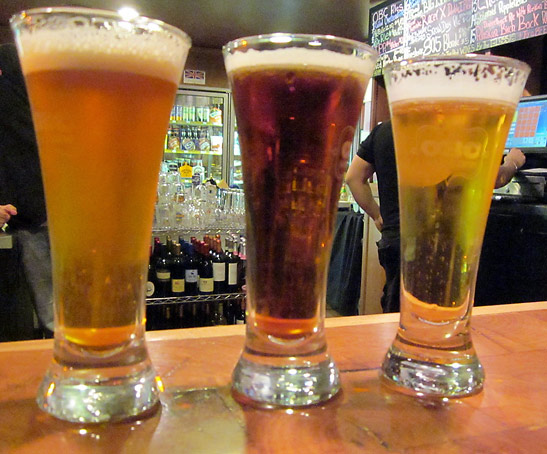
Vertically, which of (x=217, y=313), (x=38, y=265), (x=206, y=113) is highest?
(x=206, y=113)

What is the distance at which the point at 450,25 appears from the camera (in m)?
3.45

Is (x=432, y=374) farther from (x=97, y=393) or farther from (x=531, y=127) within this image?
(x=531, y=127)

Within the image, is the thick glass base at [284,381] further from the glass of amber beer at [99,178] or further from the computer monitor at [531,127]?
the computer monitor at [531,127]

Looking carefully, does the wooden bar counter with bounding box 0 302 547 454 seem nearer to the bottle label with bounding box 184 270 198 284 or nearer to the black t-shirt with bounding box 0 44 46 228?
the black t-shirt with bounding box 0 44 46 228

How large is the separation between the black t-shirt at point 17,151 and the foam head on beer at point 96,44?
5.63ft

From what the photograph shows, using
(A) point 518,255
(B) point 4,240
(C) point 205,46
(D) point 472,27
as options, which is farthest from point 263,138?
(C) point 205,46

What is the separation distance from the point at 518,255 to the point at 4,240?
2.50 meters

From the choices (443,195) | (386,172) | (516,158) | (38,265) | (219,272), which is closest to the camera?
(443,195)

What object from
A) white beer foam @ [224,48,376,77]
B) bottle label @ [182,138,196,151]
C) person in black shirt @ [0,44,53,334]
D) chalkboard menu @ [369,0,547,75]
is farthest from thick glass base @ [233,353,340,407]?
bottle label @ [182,138,196,151]

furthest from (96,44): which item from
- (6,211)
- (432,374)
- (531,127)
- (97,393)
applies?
(531,127)

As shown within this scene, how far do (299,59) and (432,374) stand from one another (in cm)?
35

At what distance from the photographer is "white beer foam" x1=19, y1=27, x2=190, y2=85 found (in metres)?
0.41

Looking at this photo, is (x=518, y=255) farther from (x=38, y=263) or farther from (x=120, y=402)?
(x=120, y=402)

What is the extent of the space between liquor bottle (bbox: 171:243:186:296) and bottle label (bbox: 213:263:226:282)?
0.15 metres
